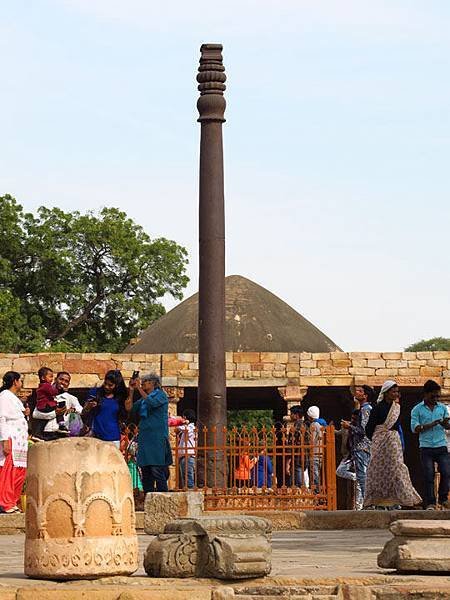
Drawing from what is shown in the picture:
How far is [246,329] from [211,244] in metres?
12.1

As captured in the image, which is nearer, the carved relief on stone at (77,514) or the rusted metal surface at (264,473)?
the carved relief on stone at (77,514)

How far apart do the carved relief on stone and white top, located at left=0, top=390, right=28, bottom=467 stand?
5.09m

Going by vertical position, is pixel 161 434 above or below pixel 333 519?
above

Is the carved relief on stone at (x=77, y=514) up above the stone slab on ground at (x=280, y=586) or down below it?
above

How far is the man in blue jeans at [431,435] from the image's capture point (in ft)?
42.0

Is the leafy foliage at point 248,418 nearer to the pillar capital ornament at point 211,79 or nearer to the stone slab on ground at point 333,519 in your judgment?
the pillar capital ornament at point 211,79

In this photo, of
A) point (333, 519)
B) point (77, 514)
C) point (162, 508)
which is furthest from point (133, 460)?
point (77, 514)

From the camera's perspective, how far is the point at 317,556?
818 cm

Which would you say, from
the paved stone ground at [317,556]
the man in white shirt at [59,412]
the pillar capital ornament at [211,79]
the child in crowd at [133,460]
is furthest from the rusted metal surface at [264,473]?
the pillar capital ornament at [211,79]

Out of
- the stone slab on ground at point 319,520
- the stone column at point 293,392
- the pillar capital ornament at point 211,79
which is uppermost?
the pillar capital ornament at point 211,79

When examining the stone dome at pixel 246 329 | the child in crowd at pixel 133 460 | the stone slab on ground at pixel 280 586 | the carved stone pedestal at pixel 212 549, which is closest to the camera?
the stone slab on ground at pixel 280 586

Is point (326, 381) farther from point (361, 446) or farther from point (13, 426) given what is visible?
point (13, 426)

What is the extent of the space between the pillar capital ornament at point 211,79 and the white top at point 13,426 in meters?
4.21

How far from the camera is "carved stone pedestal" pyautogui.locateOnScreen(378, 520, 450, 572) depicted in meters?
6.64
